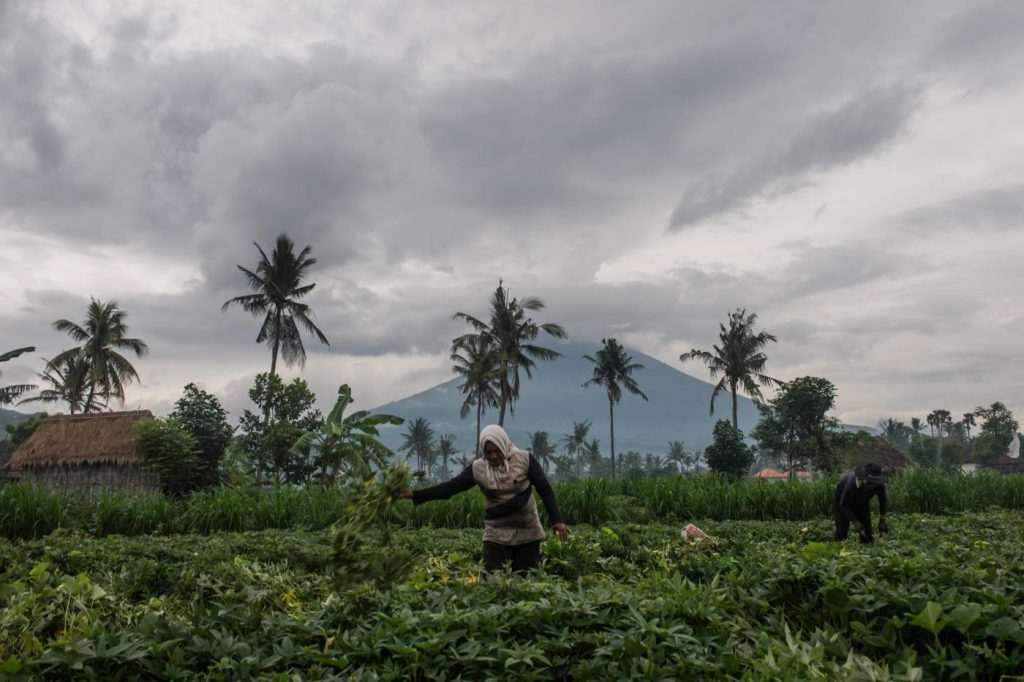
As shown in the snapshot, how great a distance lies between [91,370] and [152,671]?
124ft

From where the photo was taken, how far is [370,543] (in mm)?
4984

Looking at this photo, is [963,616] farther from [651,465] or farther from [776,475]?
[651,465]

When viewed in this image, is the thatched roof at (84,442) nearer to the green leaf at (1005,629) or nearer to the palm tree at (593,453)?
the green leaf at (1005,629)

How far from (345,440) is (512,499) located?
19084 mm

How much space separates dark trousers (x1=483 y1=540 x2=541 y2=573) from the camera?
5.59 m

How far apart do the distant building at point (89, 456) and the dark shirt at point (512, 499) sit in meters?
18.9

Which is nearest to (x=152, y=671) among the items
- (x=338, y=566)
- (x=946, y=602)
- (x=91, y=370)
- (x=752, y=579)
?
(x=338, y=566)

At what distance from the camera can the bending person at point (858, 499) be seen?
27.0 ft

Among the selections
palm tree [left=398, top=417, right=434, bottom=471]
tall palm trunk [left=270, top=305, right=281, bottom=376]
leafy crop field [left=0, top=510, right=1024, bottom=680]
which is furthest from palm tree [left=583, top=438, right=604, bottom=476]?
leafy crop field [left=0, top=510, right=1024, bottom=680]

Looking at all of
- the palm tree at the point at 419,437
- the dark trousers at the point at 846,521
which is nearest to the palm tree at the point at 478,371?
the dark trousers at the point at 846,521

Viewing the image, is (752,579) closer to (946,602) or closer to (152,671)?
(946,602)

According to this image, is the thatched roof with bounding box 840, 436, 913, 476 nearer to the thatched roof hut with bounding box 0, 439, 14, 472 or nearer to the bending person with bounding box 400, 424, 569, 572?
the bending person with bounding box 400, 424, 569, 572

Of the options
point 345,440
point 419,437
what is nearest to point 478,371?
point 345,440

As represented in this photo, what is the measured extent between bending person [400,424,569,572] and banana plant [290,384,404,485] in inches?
436
